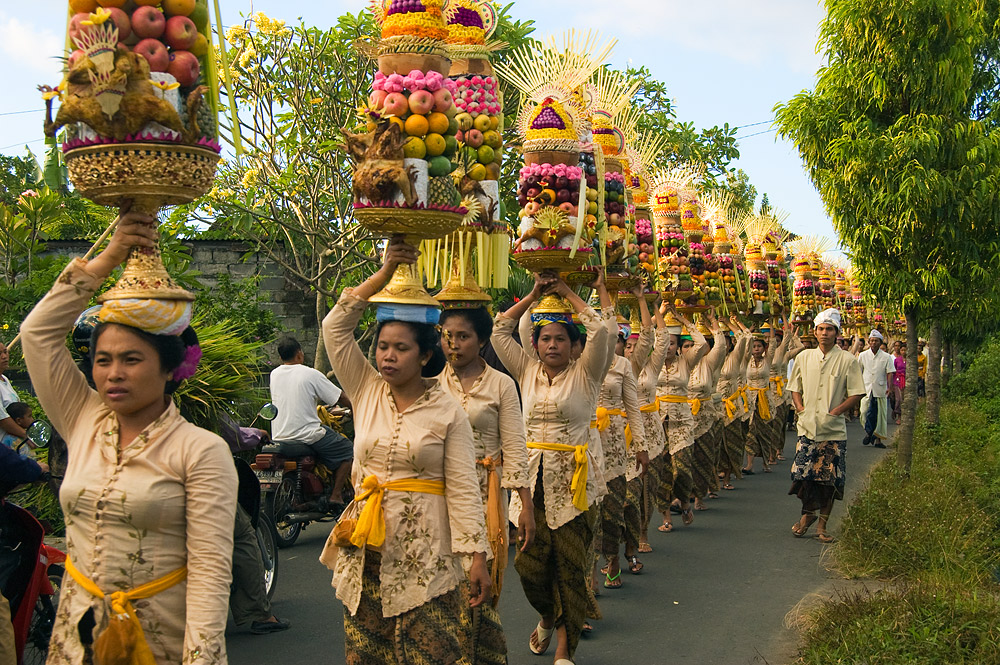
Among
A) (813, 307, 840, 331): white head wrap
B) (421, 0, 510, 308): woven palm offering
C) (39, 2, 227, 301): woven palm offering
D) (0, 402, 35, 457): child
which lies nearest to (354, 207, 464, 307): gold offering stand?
(421, 0, 510, 308): woven palm offering

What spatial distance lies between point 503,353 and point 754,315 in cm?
800

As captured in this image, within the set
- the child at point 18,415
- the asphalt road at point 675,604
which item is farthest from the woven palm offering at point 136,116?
the child at point 18,415

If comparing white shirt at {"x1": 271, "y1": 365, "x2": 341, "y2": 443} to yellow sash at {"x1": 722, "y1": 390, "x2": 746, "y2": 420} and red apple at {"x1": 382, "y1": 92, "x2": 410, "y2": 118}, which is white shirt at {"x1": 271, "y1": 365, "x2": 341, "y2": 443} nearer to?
red apple at {"x1": 382, "y1": 92, "x2": 410, "y2": 118}

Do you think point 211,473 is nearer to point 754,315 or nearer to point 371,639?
point 371,639

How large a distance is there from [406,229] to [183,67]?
143 centimetres

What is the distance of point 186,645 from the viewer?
9.43 ft

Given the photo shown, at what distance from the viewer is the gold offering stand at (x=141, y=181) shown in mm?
3086

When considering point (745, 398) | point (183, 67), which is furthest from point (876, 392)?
point (183, 67)

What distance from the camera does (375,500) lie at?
414cm

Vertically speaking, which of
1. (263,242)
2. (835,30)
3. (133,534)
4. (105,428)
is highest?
(835,30)

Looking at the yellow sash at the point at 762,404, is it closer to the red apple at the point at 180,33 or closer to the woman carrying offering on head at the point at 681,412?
the woman carrying offering on head at the point at 681,412

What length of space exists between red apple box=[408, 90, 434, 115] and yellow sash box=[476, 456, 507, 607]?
6.21 ft

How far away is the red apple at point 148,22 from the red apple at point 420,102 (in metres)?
1.50

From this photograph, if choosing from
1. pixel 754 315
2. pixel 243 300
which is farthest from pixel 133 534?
pixel 754 315
